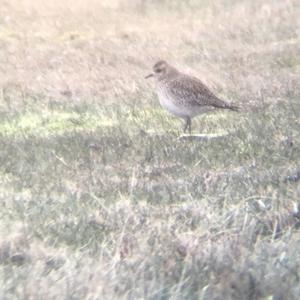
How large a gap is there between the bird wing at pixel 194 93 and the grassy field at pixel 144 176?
8.9 inches

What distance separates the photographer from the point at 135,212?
686cm

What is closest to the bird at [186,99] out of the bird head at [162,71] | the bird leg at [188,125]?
the bird leg at [188,125]

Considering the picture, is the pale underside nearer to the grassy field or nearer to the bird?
the bird

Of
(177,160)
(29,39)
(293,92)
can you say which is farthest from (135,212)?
(29,39)

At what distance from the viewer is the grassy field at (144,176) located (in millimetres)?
5773

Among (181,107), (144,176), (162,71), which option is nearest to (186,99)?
(181,107)

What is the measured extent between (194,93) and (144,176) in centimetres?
216

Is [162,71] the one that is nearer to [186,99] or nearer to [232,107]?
[186,99]

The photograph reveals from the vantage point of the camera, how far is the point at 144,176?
8031 millimetres

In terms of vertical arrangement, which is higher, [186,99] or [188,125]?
[186,99]

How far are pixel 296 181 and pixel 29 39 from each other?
34.0 ft

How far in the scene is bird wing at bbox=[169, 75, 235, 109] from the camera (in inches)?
393

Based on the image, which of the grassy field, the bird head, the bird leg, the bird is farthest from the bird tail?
the bird head

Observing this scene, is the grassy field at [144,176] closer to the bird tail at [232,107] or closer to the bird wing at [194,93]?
the bird tail at [232,107]
